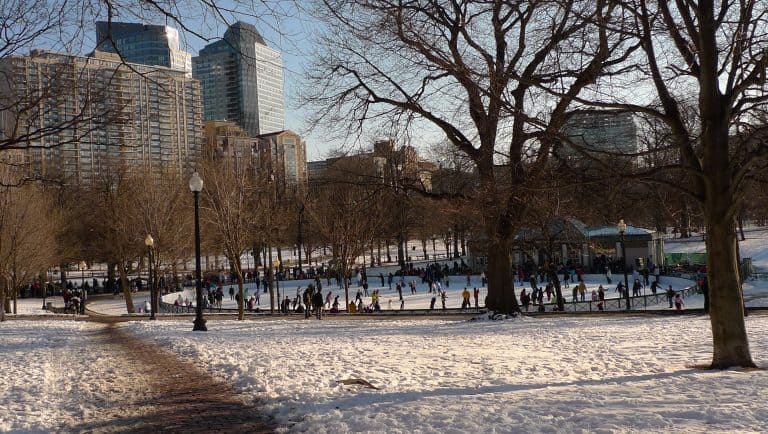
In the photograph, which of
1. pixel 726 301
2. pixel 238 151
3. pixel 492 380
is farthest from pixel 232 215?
pixel 238 151

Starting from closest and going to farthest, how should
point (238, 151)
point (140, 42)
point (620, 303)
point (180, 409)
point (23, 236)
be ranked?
point (140, 42)
point (180, 409)
point (620, 303)
point (23, 236)
point (238, 151)

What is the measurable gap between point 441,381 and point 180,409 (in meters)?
3.12

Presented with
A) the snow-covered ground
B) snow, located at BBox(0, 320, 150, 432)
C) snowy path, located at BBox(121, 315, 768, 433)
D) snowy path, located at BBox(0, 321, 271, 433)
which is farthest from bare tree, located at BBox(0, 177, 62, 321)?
snowy path, located at BBox(121, 315, 768, 433)

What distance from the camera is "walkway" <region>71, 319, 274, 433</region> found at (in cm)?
672

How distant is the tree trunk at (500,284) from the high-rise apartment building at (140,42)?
13.6 meters

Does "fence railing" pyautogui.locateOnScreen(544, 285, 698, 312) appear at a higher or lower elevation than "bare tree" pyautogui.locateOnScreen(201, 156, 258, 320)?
lower

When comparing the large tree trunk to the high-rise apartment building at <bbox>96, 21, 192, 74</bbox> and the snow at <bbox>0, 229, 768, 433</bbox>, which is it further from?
the high-rise apartment building at <bbox>96, 21, 192, 74</bbox>

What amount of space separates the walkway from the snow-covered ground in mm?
237

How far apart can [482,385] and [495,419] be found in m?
1.92

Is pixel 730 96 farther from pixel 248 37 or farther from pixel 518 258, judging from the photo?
pixel 518 258

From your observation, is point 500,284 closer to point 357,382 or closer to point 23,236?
point 357,382

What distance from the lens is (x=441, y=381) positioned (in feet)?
27.2

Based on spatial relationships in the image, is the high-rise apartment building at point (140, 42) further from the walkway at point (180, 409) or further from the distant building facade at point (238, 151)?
the distant building facade at point (238, 151)

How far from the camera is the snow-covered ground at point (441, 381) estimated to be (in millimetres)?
6152
